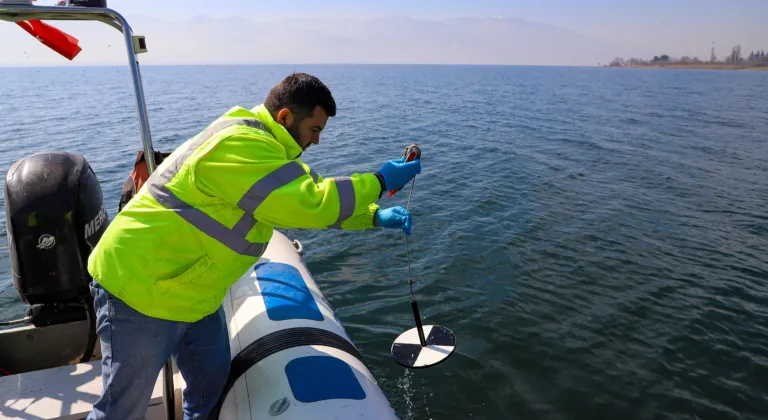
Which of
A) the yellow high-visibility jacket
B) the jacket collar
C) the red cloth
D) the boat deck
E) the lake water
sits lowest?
the lake water

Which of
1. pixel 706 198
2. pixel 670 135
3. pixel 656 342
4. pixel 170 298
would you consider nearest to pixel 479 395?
pixel 656 342

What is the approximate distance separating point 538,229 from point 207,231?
25.5 feet

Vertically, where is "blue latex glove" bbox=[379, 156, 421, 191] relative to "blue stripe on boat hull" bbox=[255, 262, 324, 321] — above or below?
above

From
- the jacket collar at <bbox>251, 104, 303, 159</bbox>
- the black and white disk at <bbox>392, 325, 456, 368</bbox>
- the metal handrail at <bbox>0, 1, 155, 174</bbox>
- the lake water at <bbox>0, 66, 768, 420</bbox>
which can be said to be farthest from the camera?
the lake water at <bbox>0, 66, 768, 420</bbox>

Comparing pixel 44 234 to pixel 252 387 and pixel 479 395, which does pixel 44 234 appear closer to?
pixel 252 387

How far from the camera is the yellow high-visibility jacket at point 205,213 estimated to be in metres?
2.27

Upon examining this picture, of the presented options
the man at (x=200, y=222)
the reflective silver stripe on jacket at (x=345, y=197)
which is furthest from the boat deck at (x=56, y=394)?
the reflective silver stripe on jacket at (x=345, y=197)

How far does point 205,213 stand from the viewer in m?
2.37

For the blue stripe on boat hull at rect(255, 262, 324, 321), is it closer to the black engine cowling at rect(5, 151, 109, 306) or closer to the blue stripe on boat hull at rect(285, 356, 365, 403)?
the blue stripe on boat hull at rect(285, 356, 365, 403)

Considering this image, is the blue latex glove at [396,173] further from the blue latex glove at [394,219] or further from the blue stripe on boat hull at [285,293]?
the blue stripe on boat hull at [285,293]

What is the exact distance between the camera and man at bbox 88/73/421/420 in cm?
228

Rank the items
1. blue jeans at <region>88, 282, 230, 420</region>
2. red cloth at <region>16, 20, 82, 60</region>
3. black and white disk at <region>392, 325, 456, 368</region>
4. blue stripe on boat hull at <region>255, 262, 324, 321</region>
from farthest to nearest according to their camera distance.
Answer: black and white disk at <region>392, 325, 456, 368</region> < blue stripe on boat hull at <region>255, 262, 324, 321</region> < red cloth at <region>16, 20, 82, 60</region> < blue jeans at <region>88, 282, 230, 420</region>

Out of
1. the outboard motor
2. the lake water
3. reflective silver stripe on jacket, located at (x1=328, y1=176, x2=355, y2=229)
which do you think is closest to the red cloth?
the outboard motor

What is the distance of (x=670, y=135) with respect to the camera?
19234 millimetres
